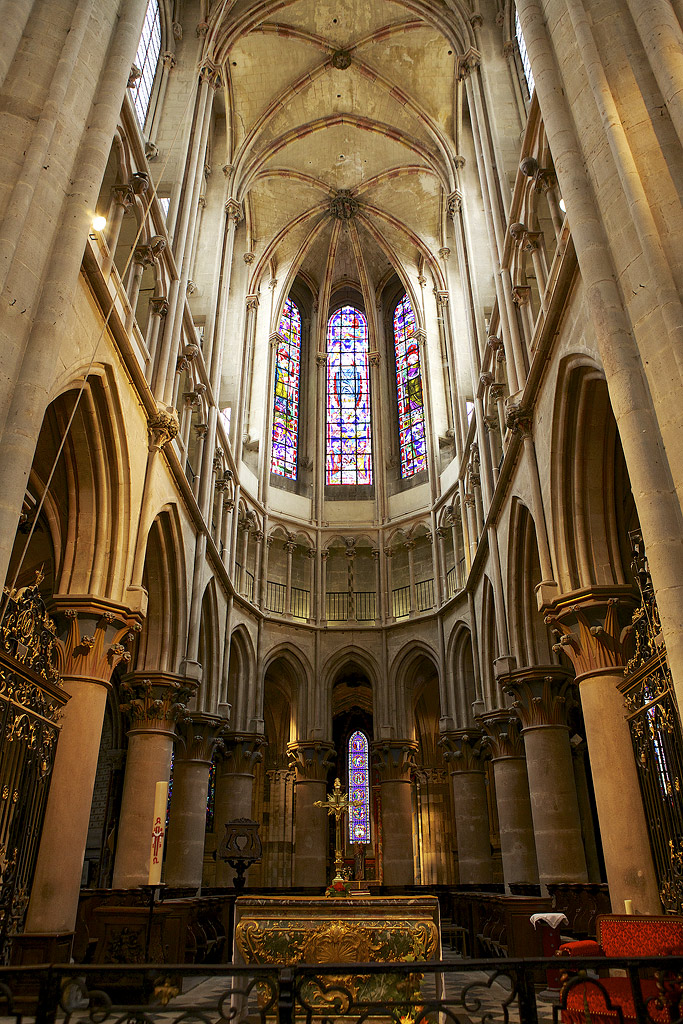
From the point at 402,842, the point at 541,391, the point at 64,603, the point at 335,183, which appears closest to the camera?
the point at 64,603

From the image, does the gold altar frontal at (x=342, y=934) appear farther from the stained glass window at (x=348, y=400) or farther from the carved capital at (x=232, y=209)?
the stained glass window at (x=348, y=400)

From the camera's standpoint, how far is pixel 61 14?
9.07 m

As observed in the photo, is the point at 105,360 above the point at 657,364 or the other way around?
above

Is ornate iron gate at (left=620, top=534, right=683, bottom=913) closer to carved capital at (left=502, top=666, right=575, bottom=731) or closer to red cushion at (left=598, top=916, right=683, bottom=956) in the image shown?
red cushion at (left=598, top=916, right=683, bottom=956)

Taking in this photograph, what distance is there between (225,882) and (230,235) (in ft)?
55.5

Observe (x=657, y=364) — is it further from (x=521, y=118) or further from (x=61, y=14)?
(x=521, y=118)

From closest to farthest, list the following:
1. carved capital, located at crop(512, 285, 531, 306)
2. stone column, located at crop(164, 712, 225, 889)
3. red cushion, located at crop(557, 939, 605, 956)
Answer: red cushion, located at crop(557, 939, 605, 956) → carved capital, located at crop(512, 285, 531, 306) → stone column, located at crop(164, 712, 225, 889)

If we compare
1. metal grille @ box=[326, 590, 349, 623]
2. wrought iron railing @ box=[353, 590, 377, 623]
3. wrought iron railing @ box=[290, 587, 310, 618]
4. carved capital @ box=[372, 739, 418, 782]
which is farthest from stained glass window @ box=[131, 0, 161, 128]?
carved capital @ box=[372, 739, 418, 782]

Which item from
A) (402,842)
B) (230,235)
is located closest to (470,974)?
(402,842)

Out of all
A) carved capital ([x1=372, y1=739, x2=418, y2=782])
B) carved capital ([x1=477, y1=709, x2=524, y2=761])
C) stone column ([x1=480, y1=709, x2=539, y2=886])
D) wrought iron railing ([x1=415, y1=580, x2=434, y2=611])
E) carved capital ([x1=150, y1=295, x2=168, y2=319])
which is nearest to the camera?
carved capital ([x1=150, y1=295, x2=168, y2=319])

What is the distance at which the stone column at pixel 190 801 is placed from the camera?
14594mm

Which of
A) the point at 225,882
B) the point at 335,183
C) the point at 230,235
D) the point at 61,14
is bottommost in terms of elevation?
the point at 225,882

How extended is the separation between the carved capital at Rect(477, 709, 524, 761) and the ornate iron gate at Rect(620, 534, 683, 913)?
278 inches

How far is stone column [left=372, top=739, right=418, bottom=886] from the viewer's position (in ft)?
63.9
